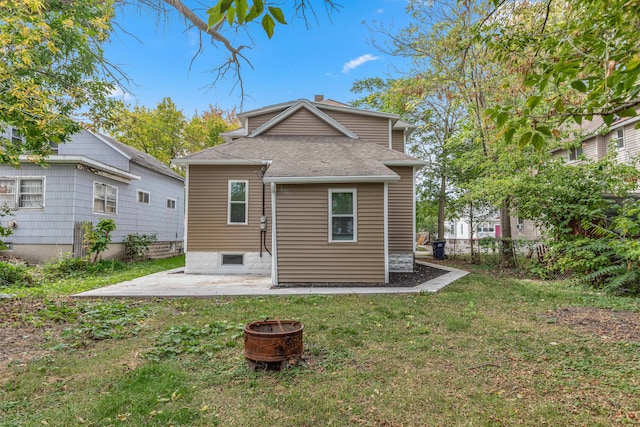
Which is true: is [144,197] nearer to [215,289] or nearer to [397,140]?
[215,289]

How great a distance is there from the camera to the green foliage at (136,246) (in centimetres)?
1414

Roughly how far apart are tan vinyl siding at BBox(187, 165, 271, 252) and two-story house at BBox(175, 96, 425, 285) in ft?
0.10

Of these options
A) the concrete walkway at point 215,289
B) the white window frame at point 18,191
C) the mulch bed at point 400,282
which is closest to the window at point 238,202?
the concrete walkway at point 215,289

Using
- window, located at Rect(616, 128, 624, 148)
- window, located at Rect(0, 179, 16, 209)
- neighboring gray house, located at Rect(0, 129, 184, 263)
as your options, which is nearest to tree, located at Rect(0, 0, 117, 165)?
neighboring gray house, located at Rect(0, 129, 184, 263)

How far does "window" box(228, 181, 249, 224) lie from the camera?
10617 millimetres

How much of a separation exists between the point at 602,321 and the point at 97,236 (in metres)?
13.4

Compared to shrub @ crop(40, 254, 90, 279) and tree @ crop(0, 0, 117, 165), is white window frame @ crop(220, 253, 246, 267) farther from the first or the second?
tree @ crop(0, 0, 117, 165)

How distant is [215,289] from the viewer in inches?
312

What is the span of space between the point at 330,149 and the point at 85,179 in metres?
8.72

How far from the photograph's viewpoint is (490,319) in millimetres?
5559

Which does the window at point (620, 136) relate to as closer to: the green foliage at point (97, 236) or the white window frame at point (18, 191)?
the green foliage at point (97, 236)

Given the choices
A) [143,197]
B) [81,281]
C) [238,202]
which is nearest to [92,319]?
[81,281]

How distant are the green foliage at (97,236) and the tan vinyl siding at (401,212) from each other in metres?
9.53

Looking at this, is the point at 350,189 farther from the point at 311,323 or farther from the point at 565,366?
the point at 565,366
